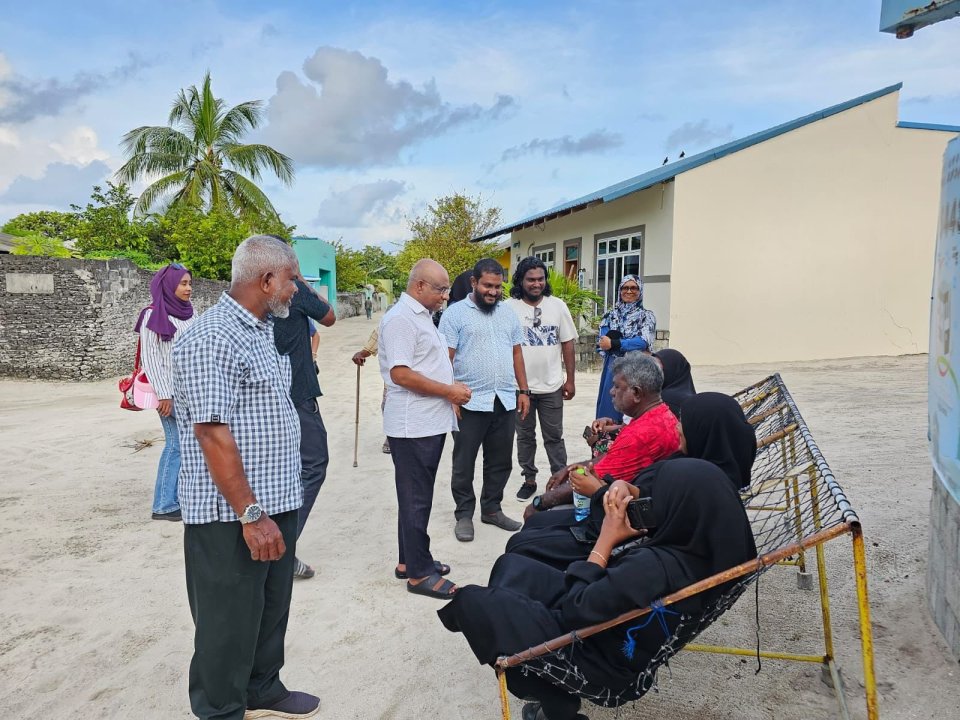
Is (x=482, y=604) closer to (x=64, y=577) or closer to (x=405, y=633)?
(x=405, y=633)

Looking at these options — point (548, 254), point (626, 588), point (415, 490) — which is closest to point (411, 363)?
point (415, 490)

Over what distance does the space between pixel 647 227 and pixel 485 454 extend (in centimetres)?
976

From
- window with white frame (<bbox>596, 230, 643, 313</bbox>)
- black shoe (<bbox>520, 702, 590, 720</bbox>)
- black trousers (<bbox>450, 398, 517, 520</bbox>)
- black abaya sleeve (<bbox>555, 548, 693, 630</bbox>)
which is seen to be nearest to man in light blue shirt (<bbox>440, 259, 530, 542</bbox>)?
black trousers (<bbox>450, 398, 517, 520</bbox>)

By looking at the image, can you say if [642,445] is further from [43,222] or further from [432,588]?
[43,222]

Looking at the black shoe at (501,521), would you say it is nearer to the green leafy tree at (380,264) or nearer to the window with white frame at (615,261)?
the window with white frame at (615,261)

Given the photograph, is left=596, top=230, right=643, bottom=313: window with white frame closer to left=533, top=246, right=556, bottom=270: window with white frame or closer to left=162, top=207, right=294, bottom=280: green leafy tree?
left=533, top=246, right=556, bottom=270: window with white frame

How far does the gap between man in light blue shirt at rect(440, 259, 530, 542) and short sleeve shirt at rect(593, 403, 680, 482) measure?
135cm

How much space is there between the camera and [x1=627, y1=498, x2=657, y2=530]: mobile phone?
7.53 ft

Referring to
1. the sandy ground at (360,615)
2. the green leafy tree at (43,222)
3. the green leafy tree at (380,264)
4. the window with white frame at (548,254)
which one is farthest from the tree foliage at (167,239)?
the green leafy tree at (380,264)

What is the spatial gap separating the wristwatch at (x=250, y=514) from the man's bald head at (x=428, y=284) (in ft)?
5.58

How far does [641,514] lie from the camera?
2332 mm

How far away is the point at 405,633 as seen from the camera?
128 inches

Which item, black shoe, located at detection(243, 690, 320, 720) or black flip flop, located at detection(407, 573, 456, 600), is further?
black flip flop, located at detection(407, 573, 456, 600)

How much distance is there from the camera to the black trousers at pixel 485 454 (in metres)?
4.36
